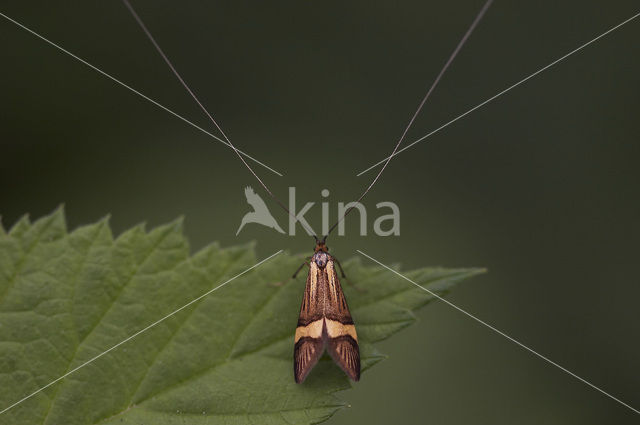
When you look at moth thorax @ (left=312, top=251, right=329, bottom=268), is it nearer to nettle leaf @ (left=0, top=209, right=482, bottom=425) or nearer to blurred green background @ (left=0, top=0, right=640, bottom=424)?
nettle leaf @ (left=0, top=209, right=482, bottom=425)

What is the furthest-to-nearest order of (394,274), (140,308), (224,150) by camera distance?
(224,150) < (394,274) < (140,308)

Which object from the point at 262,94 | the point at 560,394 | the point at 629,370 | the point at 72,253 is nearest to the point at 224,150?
the point at 262,94

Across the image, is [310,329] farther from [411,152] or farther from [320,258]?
[411,152]

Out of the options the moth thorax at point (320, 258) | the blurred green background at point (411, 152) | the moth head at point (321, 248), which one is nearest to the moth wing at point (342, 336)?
the moth thorax at point (320, 258)

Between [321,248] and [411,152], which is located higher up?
[411,152]

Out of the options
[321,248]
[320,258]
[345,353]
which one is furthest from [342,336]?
[321,248]

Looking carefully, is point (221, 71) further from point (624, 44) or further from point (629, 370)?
point (629, 370)

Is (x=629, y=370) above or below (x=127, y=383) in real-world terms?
below
